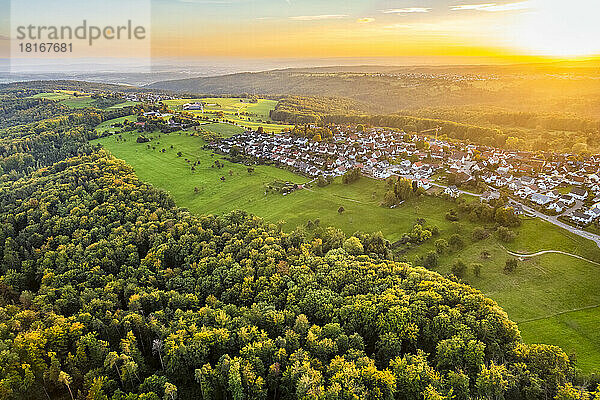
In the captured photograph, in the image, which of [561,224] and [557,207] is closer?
[561,224]

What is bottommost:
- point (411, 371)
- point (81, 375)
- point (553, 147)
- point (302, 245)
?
point (81, 375)

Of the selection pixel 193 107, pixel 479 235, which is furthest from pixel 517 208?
pixel 193 107

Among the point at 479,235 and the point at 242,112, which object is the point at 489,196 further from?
the point at 242,112

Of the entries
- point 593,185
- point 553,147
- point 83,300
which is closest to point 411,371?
point 83,300

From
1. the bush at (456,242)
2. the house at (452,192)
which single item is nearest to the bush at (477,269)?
the bush at (456,242)

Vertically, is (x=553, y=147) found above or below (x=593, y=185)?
above

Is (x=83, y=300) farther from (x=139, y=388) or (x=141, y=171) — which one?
(x=141, y=171)
